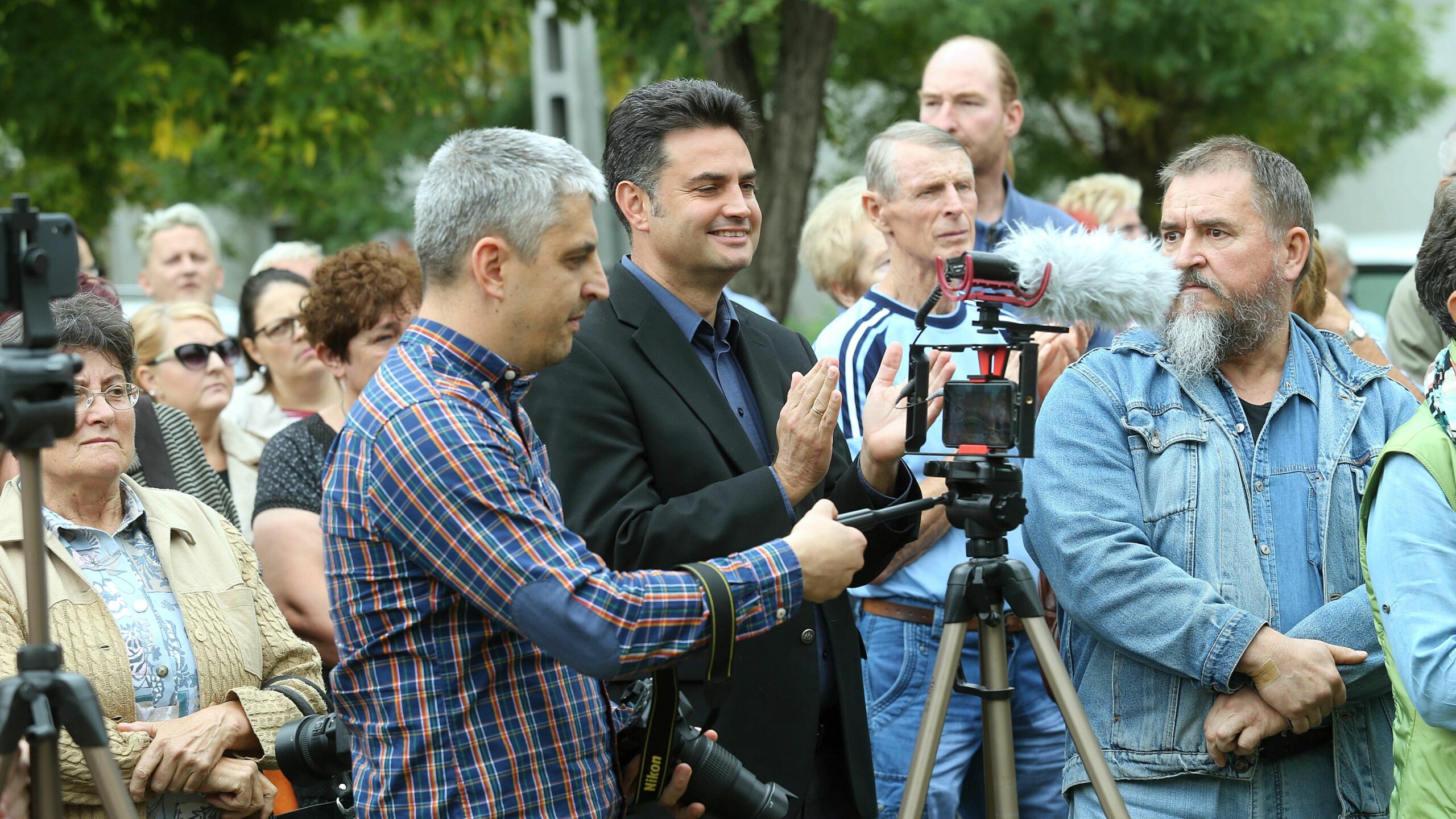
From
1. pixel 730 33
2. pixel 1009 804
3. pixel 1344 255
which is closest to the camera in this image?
pixel 1009 804

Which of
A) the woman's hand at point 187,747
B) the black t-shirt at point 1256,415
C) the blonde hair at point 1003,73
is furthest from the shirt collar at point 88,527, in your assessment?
the blonde hair at point 1003,73

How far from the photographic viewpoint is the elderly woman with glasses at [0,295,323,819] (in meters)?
3.21

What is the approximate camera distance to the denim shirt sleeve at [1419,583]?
273 cm

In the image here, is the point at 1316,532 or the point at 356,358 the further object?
the point at 356,358

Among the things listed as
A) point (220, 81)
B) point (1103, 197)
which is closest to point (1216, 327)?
point (1103, 197)

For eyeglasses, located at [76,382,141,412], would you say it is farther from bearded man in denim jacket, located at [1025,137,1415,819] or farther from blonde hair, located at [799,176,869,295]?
blonde hair, located at [799,176,869,295]

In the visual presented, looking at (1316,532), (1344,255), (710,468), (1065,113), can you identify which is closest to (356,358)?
(710,468)

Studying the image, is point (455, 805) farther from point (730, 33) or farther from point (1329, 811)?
point (730, 33)

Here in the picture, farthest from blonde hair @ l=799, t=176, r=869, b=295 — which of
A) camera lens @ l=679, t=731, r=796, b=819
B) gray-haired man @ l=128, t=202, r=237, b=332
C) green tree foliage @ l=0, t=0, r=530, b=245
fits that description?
green tree foliage @ l=0, t=0, r=530, b=245

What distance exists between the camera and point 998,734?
9.18 ft

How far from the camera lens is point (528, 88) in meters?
15.7

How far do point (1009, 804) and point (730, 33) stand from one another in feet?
18.3

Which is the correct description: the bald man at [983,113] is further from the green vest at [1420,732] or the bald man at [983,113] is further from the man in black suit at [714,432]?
the green vest at [1420,732]

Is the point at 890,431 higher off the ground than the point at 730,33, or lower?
lower
